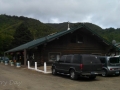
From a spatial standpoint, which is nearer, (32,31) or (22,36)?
(22,36)

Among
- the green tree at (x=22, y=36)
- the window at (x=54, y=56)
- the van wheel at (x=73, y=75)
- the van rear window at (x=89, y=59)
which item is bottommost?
the van wheel at (x=73, y=75)

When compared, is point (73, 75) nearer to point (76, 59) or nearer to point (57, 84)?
point (76, 59)

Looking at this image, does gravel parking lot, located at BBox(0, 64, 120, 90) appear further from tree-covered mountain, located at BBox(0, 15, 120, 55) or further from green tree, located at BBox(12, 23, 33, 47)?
green tree, located at BBox(12, 23, 33, 47)

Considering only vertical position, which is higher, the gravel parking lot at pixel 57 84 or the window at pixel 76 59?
the window at pixel 76 59

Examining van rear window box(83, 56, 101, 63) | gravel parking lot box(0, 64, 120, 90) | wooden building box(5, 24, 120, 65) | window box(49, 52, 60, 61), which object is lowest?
gravel parking lot box(0, 64, 120, 90)

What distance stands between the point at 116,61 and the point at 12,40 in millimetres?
65560


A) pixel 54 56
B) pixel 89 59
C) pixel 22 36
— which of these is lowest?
pixel 89 59

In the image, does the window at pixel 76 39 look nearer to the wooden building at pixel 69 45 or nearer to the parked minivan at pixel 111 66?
the wooden building at pixel 69 45

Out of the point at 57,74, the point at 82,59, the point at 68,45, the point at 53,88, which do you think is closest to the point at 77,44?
the point at 68,45

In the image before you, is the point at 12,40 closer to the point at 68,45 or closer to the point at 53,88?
the point at 68,45

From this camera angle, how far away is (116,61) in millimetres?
18422

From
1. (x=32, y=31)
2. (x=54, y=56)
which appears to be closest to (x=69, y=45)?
(x=54, y=56)

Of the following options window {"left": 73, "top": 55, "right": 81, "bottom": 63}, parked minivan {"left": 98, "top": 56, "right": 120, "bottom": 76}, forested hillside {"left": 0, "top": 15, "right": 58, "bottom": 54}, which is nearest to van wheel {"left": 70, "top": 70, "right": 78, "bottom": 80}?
window {"left": 73, "top": 55, "right": 81, "bottom": 63}

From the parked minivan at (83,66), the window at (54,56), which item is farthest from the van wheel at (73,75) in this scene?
the window at (54,56)
